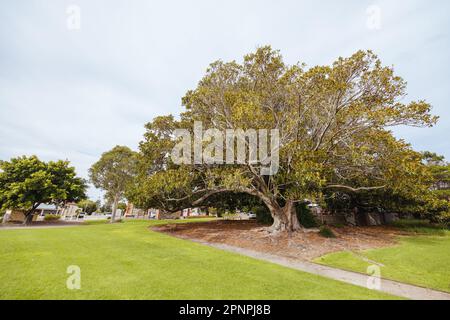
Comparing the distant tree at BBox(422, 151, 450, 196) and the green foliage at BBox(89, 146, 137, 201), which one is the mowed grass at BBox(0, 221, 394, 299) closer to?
the distant tree at BBox(422, 151, 450, 196)

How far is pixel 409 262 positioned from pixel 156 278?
365 inches

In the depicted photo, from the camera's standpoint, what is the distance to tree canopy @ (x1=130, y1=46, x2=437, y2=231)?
10531 millimetres

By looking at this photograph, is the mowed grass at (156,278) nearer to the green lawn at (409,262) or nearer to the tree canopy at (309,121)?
the green lawn at (409,262)

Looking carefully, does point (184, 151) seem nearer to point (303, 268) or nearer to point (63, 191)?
point (303, 268)

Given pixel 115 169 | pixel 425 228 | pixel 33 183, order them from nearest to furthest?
pixel 425 228
pixel 33 183
pixel 115 169

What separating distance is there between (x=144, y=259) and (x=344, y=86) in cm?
1211

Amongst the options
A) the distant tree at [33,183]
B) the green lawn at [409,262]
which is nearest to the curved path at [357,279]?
the green lawn at [409,262]

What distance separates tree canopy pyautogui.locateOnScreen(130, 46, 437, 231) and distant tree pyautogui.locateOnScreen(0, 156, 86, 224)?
53.0ft

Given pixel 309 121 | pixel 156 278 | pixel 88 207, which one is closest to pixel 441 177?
pixel 309 121

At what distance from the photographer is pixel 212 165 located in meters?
13.7

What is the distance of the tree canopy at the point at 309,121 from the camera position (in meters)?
10.5

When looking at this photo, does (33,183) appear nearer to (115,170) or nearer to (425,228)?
(115,170)

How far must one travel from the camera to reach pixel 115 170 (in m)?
29.4
